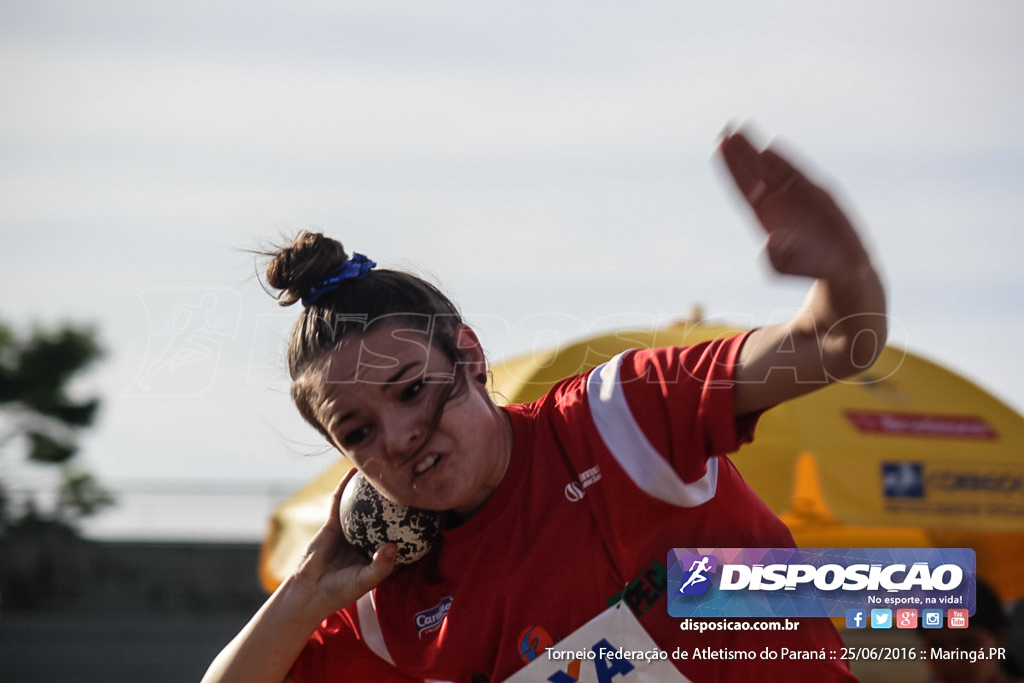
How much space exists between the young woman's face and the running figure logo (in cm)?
44

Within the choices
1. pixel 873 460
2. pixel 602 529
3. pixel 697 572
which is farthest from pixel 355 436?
pixel 873 460

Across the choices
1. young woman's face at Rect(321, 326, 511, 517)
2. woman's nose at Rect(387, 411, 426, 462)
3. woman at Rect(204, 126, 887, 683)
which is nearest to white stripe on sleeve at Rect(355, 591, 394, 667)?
woman at Rect(204, 126, 887, 683)

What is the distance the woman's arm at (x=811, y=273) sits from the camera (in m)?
1.83

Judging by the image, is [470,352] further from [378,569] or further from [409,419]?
[378,569]

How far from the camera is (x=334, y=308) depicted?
2445 millimetres

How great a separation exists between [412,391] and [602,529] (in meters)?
0.47

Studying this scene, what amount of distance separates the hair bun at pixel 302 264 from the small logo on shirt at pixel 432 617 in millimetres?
733

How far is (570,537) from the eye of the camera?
2303 millimetres

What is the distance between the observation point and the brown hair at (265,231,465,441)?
2.40 m

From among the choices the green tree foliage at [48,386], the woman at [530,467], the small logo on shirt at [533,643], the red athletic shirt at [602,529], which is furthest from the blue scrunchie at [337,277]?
the green tree foliage at [48,386]

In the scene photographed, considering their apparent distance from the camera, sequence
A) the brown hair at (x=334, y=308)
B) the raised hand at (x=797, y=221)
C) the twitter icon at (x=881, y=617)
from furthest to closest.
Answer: the twitter icon at (x=881, y=617) < the brown hair at (x=334, y=308) < the raised hand at (x=797, y=221)

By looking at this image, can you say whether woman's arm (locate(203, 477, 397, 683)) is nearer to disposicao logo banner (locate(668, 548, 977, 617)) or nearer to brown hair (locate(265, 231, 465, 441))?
brown hair (locate(265, 231, 465, 441))

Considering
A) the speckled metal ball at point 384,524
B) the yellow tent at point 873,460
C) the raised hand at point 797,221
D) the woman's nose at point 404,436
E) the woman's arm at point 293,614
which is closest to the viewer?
the raised hand at point 797,221

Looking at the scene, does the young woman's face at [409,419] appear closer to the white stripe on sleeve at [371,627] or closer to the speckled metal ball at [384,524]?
the speckled metal ball at [384,524]
